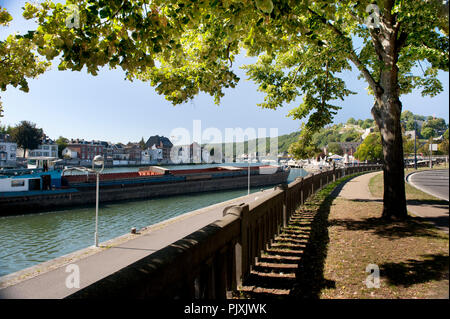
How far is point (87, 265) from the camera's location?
9.02m

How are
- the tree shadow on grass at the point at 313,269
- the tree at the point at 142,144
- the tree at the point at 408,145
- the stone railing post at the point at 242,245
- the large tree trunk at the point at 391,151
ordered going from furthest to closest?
the tree at the point at 142,144
the large tree trunk at the point at 391,151
the tree at the point at 408,145
the stone railing post at the point at 242,245
the tree shadow on grass at the point at 313,269

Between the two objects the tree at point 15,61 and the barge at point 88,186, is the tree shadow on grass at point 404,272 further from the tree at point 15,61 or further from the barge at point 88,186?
the barge at point 88,186

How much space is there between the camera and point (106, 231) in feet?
62.9

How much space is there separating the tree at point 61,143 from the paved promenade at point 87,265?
337 feet

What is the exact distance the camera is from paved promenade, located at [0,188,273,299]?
7.46m

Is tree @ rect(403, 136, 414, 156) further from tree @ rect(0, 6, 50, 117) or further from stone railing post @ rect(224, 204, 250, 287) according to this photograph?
tree @ rect(0, 6, 50, 117)

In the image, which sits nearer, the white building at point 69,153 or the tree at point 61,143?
the white building at point 69,153

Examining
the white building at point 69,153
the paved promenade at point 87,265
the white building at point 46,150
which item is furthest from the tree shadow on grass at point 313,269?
the white building at point 69,153

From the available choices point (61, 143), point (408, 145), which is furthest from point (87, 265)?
point (61, 143)

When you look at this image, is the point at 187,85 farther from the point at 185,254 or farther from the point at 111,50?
the point at 185,254

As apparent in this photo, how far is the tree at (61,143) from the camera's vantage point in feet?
327

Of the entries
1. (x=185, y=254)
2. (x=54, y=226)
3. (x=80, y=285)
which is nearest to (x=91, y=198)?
(x=54, y=226)

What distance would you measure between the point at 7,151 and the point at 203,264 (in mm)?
94307
